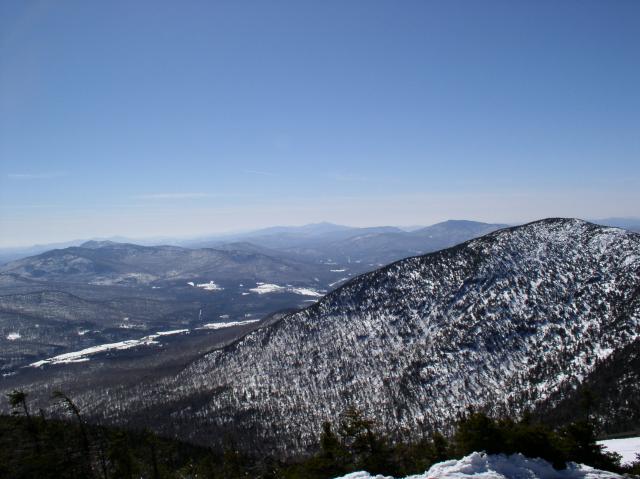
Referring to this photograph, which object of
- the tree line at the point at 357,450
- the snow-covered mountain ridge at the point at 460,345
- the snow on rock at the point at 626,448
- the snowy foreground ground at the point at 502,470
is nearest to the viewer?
the snowy foreground ground at the point at 502,470

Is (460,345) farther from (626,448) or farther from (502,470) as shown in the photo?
(502,470)

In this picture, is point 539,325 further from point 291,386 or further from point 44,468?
point 44,468

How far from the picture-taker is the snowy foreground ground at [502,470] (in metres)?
29.2

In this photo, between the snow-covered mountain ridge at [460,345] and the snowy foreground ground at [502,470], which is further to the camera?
the snow-covered mountain ridge at [460,345]

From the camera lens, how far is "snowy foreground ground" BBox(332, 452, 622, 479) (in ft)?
95.9

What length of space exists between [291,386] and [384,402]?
135 feet

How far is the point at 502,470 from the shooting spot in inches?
1179

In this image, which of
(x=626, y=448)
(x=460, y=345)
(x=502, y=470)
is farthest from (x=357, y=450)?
(x=460, y=345)

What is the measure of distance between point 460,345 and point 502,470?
146 m

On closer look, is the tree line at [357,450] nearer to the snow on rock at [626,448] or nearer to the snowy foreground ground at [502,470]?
the snowy foreground ground at [502,470]

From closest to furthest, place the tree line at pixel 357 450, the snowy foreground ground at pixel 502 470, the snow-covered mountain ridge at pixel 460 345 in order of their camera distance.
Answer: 1. the snowy foreground ground at pixel 502 470
2. the tree line at pixel 357 450
3. the snow-covered mountain ridge at pixel 460 345

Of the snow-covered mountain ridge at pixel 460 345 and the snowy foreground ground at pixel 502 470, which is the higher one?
the snowy foreground ground at pixel 502 470

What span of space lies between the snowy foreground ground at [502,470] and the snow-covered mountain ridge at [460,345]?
117 m

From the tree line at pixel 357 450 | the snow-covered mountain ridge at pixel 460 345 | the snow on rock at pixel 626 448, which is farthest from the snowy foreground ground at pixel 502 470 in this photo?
the snow-covered mountain ridge at pixel 460 345
